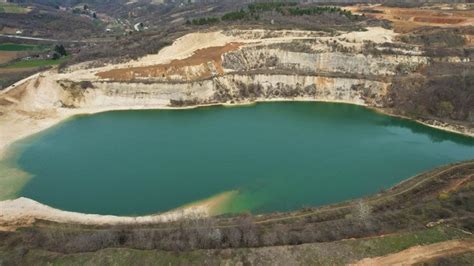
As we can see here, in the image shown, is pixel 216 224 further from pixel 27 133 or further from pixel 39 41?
pixel 39 41

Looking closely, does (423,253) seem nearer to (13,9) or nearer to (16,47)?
(16,47)

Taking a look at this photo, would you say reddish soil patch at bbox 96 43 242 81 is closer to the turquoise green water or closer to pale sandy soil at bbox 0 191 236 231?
the turquoise green water

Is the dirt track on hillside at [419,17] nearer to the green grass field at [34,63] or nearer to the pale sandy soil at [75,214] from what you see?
the pale sandy soil at [75,214]

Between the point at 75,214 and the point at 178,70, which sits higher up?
the point at 178,70

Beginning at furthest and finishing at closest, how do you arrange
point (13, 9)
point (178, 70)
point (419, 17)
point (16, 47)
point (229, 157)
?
point (13, 9), point (16, 47), point (419, 17), point (178, 70), point (229, 157)

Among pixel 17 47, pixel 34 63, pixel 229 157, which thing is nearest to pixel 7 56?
pixel 17 47

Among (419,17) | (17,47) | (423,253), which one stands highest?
(419,17)

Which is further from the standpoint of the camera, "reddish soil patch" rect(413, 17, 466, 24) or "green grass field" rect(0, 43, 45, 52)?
"green grass field" rect(0, 43, 45, 52)

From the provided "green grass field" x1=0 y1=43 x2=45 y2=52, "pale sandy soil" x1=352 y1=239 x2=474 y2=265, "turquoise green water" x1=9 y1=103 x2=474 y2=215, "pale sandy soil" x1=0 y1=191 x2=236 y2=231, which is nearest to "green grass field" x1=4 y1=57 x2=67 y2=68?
"green grass field" x1=0 y1=43 x2=45 y2=52
